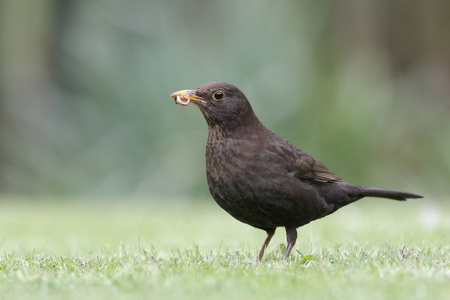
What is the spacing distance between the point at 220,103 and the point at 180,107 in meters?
6.95

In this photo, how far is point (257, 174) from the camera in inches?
188

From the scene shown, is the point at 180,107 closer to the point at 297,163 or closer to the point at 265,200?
the point at 297,163

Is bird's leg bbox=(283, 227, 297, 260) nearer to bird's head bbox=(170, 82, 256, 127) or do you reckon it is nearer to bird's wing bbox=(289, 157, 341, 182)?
bird's wing bbox=(289, 157, 341, 182)

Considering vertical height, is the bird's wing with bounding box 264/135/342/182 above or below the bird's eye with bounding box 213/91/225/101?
below

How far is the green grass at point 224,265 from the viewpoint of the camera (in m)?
3.48

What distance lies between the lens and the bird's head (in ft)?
17.0

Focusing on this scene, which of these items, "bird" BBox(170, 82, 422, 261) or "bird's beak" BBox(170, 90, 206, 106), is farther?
"bird's beak" BBox(170, 90, 206, 106)

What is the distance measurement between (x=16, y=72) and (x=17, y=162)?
1.84 meters

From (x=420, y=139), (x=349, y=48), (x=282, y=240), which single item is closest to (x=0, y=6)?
(x=349, y=48)

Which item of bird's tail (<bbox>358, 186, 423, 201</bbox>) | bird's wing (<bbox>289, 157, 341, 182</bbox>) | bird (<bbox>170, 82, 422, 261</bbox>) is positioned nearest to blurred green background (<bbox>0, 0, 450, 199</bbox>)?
bird's tail (<bbox>358, 186, 423, 201</bbox>)

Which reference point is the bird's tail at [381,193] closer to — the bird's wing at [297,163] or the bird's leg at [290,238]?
the bird's wing at [297,163]

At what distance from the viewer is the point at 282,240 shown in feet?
23.1

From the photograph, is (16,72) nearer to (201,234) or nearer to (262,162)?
(201,234)

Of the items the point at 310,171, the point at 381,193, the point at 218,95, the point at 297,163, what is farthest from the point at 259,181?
the point at 381,193
